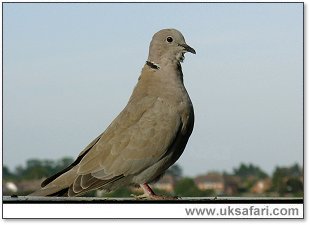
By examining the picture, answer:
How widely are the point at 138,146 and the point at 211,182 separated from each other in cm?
87

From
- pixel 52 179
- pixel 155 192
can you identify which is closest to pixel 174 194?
pixel 155 192

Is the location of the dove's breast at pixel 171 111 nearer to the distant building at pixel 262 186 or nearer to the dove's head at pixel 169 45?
the dove's head at pixel 169 45

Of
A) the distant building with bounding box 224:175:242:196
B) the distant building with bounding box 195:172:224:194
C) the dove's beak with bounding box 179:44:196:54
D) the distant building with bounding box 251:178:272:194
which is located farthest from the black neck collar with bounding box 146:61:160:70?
the distant building with bounding box 251:178:272:194

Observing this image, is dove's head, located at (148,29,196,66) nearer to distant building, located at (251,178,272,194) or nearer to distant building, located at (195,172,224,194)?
distant building, located at (195,172,224,194)

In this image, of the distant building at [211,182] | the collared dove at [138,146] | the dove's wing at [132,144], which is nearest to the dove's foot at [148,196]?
the collared dove at [138,146]

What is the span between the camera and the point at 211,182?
1407 centimetres

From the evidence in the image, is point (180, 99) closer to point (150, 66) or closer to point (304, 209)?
point (150, 66)

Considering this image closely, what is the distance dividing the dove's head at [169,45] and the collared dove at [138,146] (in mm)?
187

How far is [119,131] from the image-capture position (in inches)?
535

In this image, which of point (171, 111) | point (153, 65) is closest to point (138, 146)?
point (171, 111)

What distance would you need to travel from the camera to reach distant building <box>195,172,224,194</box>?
14.0 metres

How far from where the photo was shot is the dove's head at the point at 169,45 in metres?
13.8

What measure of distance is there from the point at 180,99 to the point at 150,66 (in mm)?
450

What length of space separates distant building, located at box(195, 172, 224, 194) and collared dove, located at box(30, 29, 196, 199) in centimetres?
45
